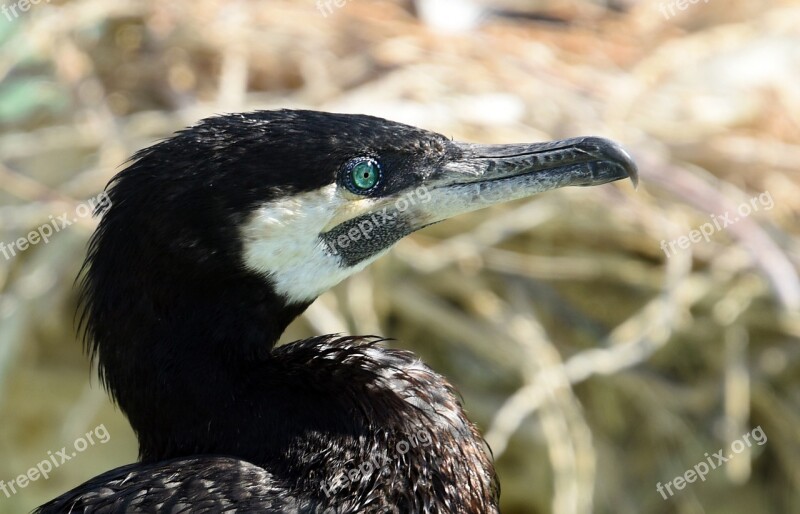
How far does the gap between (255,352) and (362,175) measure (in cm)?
35

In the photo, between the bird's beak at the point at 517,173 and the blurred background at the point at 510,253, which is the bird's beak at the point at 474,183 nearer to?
the bird's beak at the point at 517,173

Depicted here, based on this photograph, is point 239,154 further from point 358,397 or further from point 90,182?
point 90,182

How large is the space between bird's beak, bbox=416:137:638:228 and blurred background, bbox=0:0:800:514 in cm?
165

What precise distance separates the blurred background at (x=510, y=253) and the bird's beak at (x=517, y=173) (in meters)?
1.65

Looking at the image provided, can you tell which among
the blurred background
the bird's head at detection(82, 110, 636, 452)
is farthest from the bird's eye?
the blurred background

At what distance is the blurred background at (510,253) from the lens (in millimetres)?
3666

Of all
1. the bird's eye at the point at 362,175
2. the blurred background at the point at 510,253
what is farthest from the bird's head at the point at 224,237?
the blurred background at the point at 510,253

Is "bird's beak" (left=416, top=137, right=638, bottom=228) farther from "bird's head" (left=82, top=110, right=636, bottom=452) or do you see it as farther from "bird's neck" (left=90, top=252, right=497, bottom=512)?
"bird's neck" (left=90, top=252, right=497, bottom=512)

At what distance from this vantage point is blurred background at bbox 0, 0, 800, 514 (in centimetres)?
367

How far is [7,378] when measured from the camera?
3.67 m

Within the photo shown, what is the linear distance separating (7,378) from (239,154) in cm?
227

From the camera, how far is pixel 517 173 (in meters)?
1.93

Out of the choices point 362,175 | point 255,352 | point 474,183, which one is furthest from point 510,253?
point 255,352


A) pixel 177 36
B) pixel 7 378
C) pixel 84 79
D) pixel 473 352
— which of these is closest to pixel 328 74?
pixel 177 36
